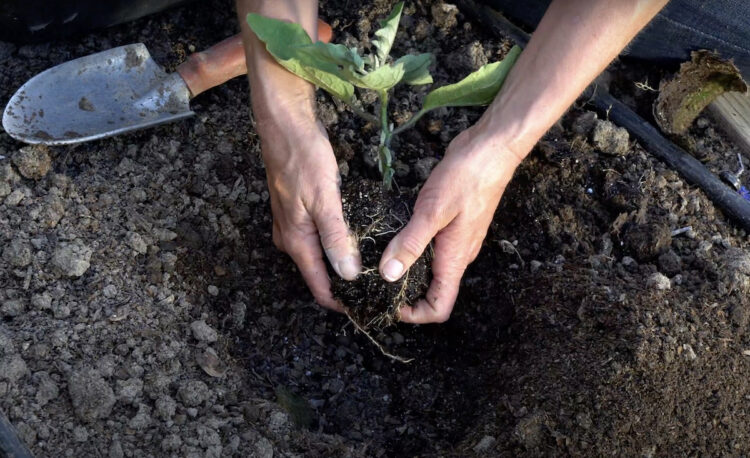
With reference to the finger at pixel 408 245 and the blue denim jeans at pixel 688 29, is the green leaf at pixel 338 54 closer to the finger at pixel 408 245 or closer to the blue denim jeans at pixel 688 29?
the finger at pixel 408 245

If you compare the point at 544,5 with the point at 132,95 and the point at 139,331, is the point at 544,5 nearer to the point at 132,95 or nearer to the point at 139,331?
the point at 132,95

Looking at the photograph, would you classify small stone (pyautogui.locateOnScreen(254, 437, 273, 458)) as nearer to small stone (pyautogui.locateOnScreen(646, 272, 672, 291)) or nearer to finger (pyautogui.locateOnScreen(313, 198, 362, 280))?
finger (pyautogui.locateOnScreen(313, 198, 362, 280))

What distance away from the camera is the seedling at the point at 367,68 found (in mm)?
1405

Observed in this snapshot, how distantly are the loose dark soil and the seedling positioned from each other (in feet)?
0.90

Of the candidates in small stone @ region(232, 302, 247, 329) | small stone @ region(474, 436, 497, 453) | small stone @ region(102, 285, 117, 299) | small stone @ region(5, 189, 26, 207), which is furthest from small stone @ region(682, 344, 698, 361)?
small stone @ region(5, 189, 26, 207)

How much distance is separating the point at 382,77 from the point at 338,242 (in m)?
0.35

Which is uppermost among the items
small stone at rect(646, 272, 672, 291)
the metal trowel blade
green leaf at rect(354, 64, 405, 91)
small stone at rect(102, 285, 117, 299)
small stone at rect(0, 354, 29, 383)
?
green leaf at rect(354, 64, 405, 91)

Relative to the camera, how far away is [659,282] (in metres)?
1.64

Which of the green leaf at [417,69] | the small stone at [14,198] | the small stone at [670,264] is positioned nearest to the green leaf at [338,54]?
the green leaf at [417,69]

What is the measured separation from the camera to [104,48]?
2.10 meters

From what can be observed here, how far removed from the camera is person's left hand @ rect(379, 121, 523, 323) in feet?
4.97

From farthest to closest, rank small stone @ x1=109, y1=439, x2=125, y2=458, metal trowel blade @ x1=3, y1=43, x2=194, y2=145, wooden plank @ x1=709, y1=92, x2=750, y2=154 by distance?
wooden plank @ x1=709, y1=92, x2=750, y2=154
metal trowel blade @ x1=3, y1=43, x2=194, y2=145
small stone @ x1=109, y1=439, x2=125, y2=458

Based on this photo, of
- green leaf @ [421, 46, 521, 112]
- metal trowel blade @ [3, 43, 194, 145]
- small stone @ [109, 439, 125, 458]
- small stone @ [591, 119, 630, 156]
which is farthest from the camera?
small stone @ [591, 119, 630, 156]

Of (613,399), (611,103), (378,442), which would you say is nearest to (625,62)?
(611,103)
